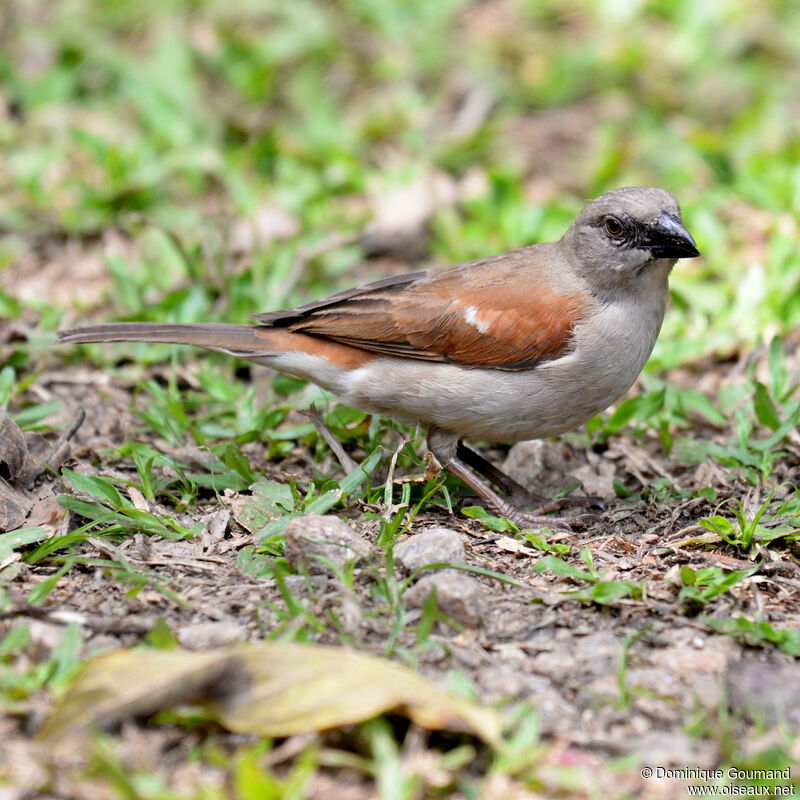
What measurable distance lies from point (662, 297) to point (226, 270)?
3.08 metres

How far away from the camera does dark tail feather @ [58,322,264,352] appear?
208 inches

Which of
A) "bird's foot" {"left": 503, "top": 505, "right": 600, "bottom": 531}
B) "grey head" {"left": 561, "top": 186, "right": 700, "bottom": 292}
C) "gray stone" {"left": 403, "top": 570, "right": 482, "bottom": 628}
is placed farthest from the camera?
"grey head" {"left": 561, "top": 186, "right": 700, "bottom": 292}

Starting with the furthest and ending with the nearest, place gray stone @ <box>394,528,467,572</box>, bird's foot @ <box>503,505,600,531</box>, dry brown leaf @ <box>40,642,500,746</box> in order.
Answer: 1. bird's foot @ <box>503,505,600,531</box>
2. gray stone @ <box>394,528,467,572</box>
3. dry brown leaf @ <box>40,642,500,746</box>

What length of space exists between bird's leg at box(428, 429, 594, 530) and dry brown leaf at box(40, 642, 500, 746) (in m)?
1.86

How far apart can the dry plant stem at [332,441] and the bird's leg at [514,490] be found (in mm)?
624

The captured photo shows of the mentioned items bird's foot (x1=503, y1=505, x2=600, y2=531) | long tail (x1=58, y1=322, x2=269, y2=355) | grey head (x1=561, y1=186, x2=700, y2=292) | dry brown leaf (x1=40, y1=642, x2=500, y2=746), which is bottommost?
bird's foot (x1=503, y1=505, x2=600, y2=531)

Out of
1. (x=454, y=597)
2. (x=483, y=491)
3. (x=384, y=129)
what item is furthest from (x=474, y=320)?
(x=384, y=129)

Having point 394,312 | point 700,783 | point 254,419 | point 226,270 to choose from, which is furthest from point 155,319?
point 700,783

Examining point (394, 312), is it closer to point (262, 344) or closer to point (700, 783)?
point (262, 344)

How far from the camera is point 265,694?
10.1 feet

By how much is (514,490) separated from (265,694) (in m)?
2.61

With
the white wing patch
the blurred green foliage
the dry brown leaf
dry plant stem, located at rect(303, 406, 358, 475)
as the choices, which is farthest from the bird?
the dry brown leaf

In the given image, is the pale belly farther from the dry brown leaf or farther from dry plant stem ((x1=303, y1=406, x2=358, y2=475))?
the dry brown leaf

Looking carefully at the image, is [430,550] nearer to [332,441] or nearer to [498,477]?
[332,441]
